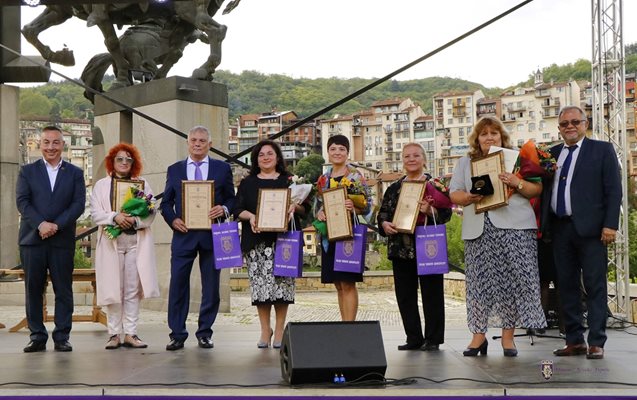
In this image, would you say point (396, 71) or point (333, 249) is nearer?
point (333, 249)

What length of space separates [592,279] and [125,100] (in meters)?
7.27

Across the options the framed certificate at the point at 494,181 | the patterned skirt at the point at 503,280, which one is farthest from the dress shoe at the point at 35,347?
the framed certificate at the point at 494,181

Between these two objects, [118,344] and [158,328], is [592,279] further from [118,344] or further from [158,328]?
[158,328]

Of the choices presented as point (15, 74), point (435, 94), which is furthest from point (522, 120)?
point (15, 74)

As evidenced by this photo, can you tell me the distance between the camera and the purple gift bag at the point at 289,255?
263 inches

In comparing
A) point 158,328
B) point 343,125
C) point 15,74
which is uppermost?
point 343,125

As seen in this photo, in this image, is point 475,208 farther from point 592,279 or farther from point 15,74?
point 15,74

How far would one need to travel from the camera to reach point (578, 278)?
631cm

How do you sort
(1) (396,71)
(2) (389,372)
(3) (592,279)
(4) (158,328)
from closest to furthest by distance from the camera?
1. (2) (389,372)
2. (3) (592,279)
3. (1) (396,71)
4. (4) (158,328)

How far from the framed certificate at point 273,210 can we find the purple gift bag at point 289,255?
10 centimetres

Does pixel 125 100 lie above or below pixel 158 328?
above

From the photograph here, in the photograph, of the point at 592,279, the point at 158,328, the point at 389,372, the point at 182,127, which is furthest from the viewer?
the point at 182,127

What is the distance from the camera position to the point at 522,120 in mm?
128625

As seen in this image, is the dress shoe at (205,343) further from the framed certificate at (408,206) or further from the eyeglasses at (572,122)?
the eyeglasses at (572,122)
